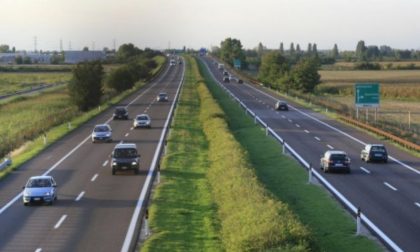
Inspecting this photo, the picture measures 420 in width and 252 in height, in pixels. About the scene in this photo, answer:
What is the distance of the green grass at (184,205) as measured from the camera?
20250 mm

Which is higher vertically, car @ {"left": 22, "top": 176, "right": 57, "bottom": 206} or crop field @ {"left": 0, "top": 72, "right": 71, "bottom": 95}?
car @ {"left": 22, "top": 176, "right": 57, "bottom": 206}

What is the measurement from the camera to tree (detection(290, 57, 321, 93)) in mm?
121500

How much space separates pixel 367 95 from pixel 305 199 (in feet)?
125

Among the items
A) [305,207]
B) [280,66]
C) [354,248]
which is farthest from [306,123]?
[280,66]

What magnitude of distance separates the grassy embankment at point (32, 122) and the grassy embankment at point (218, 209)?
10.7 metres

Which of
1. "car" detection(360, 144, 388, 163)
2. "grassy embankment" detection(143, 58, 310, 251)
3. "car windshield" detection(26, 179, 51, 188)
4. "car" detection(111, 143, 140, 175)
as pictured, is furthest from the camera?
"car" detection(360, 144, 388, 163)

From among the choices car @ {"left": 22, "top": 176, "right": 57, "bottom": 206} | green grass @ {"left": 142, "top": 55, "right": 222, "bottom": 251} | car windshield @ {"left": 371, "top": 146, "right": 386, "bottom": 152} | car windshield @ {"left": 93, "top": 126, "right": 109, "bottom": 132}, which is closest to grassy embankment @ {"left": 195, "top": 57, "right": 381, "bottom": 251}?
green grass @ {"left": 142, "top": 55, "right": 222, "bottom": 251}

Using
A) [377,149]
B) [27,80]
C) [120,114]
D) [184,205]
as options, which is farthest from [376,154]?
[27,80]

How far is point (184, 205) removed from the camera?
1022 inches

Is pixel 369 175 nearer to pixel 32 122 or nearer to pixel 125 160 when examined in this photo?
pixel 125 160

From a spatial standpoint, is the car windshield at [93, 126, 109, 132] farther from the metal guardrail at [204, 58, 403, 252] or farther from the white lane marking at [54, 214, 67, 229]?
the white lane marking at [54, 214, 67, 229]

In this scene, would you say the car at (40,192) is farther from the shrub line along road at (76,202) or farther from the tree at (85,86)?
the tree at (85,86)

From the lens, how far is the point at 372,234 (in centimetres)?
2191

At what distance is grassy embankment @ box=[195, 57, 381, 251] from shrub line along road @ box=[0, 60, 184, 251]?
609 cm
